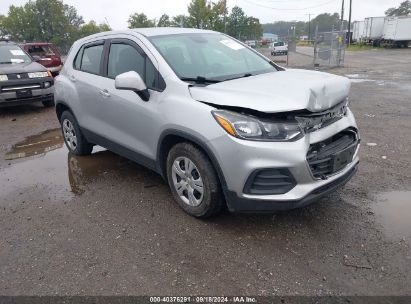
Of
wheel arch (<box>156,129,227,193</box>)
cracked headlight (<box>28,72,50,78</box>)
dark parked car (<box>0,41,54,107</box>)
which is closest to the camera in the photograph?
wheel arch (<box>156,129,227,193</box>)

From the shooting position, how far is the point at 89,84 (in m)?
4.78

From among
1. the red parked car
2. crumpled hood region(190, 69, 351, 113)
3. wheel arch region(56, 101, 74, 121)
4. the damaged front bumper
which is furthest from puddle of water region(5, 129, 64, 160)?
the red parked car

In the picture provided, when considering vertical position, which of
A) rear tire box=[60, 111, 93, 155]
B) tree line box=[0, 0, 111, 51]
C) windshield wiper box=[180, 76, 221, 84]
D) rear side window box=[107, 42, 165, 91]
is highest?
tree line box=[0, 0, 111, 51]

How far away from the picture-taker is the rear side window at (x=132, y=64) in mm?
3811

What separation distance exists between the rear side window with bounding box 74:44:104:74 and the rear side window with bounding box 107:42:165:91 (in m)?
0.29

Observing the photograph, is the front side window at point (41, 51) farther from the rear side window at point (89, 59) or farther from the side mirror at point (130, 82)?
the side mirror at point (130, 82)

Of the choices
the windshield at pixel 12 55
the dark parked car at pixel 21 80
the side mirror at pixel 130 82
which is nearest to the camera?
the side mirror at pixel 130 82

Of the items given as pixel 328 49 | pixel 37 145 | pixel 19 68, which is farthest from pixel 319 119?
pixel 328 49

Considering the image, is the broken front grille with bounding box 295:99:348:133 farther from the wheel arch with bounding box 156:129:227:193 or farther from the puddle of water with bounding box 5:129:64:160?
the puddle of water with bounding box 5:129:64:160

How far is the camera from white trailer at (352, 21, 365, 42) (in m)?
41.8

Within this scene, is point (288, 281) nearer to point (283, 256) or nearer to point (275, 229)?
point (283, 256)

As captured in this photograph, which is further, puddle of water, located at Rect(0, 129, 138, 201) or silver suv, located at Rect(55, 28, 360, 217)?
puddle of water, located at Rect(0, 129, 138, 201)

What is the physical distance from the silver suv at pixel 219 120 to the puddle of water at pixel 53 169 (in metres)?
0.64

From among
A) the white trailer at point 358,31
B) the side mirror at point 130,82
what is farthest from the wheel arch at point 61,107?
the white trailer at point 358,31
